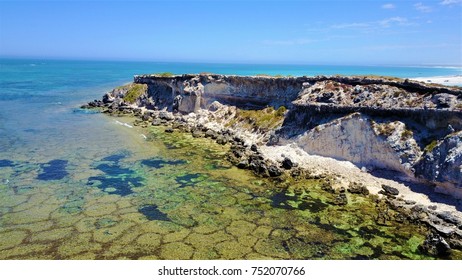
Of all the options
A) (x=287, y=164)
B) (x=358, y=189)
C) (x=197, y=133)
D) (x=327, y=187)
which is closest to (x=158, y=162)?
(x=197, y=133)

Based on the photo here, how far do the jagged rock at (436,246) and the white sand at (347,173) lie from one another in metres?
4.71

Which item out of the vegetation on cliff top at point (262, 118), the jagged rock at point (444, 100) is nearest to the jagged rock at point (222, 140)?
the vegetation on cliff top at point (262, 118)

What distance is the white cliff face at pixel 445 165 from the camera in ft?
80.5

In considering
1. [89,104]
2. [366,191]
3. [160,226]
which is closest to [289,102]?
[366,191]

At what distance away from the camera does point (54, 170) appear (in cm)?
A: 3194

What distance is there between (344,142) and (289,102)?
13.0 metres

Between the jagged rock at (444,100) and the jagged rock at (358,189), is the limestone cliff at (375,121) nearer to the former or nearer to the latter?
the jagged rock at (444,100)

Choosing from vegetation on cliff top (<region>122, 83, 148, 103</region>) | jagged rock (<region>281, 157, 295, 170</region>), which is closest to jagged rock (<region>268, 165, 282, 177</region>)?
jagged rock (<region>281, 157, 295, 170</region>)

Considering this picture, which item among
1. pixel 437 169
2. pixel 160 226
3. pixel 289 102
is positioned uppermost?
pixel 289 102

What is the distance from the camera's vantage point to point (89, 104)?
7350 centimetres

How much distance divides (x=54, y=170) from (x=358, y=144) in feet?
91.5

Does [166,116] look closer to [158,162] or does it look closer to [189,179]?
[158,162]

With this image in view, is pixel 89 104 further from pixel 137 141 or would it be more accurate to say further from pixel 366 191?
pixel 366 191

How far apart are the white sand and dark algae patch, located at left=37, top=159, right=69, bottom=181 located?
1965 centimetres
